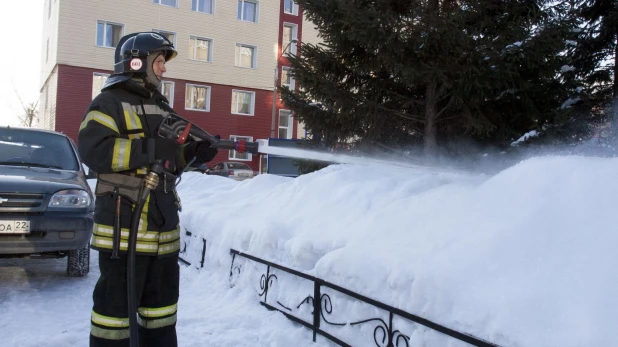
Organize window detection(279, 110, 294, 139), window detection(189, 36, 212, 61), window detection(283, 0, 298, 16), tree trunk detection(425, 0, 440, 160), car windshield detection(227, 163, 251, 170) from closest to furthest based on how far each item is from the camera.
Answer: tree trunk detection(425, 0, 440, 160)
car windshield detection(227, 163, 251, 170)
window detection(189, 36, 212, 61)
window detection(283, 0, 298, 16)
window detection(279, 110, 294, 139)

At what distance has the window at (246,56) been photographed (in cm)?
3130

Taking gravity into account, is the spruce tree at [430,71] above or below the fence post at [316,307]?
above

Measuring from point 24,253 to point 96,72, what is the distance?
25013 millimetres

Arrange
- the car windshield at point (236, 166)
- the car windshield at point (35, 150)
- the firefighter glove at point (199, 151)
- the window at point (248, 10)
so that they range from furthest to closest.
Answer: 1. the window at point (248, 10)
2. the car windshield at point (236, 166)
3. the car windshield at point (35, 150)
4. the firefighter glove at point (199, 151)

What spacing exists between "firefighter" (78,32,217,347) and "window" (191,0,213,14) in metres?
28.5

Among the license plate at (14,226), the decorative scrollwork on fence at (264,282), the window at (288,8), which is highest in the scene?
the window at (288,8)

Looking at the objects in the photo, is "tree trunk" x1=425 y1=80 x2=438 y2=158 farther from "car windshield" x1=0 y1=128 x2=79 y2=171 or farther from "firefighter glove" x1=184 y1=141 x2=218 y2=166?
"firefighter glove" x1=184 y1=141 x2=218 y2=166

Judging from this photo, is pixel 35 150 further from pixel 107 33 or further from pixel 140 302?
pixel 107 33

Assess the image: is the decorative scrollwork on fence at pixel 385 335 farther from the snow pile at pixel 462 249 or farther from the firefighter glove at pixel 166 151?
the firefighter glove at pixel 166 151

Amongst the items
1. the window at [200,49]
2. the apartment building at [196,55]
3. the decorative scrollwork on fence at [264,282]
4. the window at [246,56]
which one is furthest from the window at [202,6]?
the decorative scrollwork on fence at [264,282]

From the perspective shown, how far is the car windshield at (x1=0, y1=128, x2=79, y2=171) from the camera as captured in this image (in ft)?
18.9

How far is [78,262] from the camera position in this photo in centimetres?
551

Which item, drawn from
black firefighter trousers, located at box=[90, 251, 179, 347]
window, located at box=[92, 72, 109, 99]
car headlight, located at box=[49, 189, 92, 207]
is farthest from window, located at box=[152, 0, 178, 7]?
black firefighter trousers, located at box=[90, 251, 179, 347]

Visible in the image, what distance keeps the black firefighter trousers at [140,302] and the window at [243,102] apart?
95.4 ft
